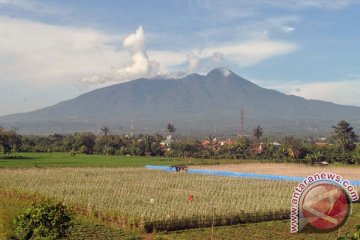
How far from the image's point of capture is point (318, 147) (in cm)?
7262

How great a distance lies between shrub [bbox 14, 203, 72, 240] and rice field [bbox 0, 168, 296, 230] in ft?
Answer: 22.6

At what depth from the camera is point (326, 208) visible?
23.1 m

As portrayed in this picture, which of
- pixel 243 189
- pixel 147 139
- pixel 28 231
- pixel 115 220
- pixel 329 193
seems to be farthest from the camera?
pixel 147 139

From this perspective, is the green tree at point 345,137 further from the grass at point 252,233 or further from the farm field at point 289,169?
the grass at point 252,233

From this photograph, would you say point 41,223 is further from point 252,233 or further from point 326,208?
point 326,208

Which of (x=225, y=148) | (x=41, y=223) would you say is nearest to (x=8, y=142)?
(x=225, y=148)

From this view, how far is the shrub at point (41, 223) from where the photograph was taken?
47.4 ft

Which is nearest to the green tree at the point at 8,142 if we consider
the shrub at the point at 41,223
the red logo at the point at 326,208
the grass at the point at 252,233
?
the red logo at the point at 326,208

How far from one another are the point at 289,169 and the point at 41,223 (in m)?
46.5

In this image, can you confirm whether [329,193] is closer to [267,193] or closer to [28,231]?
[267,193]

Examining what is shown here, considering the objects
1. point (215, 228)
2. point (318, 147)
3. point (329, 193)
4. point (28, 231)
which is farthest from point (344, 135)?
point (28, 231)

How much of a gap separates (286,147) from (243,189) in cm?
3914

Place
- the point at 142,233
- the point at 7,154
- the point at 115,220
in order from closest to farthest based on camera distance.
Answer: the point at 142,233, the point at 115,220, the point at 7,154

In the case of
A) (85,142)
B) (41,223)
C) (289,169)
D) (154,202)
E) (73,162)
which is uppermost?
(85,142)
